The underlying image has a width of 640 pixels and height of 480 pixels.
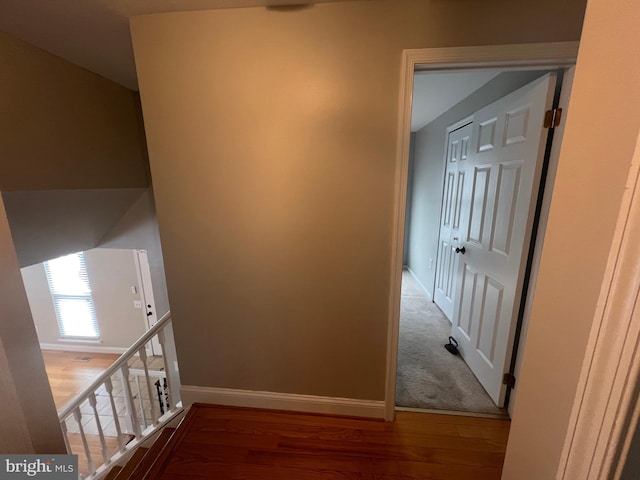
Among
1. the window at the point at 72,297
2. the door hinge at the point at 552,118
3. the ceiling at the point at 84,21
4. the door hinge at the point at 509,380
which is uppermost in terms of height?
the ceiling at the point at 84,21

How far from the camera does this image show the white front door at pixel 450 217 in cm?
239

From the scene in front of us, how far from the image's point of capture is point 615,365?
1.42ft

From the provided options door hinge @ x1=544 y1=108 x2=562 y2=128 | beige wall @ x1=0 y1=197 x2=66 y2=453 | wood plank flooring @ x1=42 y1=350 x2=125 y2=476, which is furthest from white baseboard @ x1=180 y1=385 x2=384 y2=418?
wood plank flooring @ x1=42 y1=350 x2=125 y2=476

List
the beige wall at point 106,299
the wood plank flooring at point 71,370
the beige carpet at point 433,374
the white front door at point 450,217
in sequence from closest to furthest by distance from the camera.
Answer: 1. the beige carpet at point 433,374
2. the white front door at point 450,217
3. the wood plank flooring at point 71,370
4. the beige wall at point 106,299

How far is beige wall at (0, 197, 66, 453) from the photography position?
1.85 feet

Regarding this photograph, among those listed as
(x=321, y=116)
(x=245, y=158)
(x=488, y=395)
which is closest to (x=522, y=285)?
(x=488, y=395)

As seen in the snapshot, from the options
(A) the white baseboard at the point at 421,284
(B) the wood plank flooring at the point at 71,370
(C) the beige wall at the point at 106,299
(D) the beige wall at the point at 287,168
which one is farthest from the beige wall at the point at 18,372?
(C) the beige wall at the point at 106,299

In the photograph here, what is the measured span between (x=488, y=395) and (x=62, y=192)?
10.5ft

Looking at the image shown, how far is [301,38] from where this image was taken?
1.23 meters

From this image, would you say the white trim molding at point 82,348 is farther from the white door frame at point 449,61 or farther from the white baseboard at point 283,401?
the white door frame at point 449,61

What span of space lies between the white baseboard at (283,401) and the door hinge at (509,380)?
784 millimetres

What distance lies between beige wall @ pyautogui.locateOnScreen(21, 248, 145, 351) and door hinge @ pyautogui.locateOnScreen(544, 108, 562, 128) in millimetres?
4964

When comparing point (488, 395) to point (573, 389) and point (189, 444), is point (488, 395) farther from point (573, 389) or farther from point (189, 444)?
point (189, 444)

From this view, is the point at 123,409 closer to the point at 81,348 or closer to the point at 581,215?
the point at 81,348
